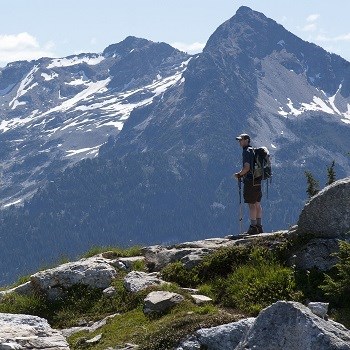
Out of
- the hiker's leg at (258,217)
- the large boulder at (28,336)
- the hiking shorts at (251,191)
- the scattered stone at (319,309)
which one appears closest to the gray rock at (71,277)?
the large boulder at (28,336)

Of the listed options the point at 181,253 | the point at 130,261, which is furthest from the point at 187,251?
the point at 130,261

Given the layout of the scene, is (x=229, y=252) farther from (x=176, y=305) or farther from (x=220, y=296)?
(x=176, y=305)

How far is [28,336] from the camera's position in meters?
13.1

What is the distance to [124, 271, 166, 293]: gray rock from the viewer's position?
659 inches

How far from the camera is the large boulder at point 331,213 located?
1692 centimetres

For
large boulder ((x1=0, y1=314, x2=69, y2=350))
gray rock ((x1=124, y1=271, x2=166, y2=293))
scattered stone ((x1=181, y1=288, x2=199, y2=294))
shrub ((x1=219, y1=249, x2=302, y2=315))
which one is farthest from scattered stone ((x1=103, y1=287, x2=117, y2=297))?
shrub ((x1=219, y1=249, x2=302, y2=315))

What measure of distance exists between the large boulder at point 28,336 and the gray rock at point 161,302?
2163mm

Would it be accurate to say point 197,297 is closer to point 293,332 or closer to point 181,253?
point 181,253

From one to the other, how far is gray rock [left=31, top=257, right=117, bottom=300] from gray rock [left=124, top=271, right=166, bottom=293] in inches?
34.4

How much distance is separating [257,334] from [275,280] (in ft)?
18.5

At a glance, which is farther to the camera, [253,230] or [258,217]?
[258,217]

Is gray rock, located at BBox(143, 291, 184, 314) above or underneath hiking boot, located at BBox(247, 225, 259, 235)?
underneath

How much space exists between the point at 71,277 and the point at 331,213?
7.68 m

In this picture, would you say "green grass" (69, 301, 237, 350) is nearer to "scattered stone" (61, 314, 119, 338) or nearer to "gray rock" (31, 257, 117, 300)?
"scattered stone" (61, 314, 119, 338)
